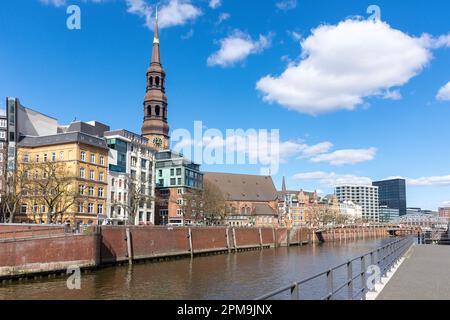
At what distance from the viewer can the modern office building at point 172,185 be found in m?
101

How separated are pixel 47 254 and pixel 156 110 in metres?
79.0

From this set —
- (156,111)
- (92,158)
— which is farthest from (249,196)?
(92,158)

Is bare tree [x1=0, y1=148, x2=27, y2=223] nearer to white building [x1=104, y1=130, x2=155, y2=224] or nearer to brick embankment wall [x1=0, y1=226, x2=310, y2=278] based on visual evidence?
brick embankment wall [x1=0, y1=226, x2=310, y2=278]

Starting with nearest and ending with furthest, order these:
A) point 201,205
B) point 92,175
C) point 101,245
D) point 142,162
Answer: point 101,245
point 92,175
point 142,162
point 201,205

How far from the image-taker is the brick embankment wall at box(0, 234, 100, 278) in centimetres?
3697

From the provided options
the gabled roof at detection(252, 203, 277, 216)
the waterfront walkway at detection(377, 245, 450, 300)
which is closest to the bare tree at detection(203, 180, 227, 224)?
the gabled roof at detection(252, 203, 277, 216)

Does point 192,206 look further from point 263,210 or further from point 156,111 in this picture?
point 263,210

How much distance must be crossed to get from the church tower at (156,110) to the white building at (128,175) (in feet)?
70.7

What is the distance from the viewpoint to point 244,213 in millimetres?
153625

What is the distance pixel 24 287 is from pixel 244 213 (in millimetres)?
122068

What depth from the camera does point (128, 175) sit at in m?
80.9

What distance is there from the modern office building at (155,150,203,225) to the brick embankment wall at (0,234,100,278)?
53.1 metres
